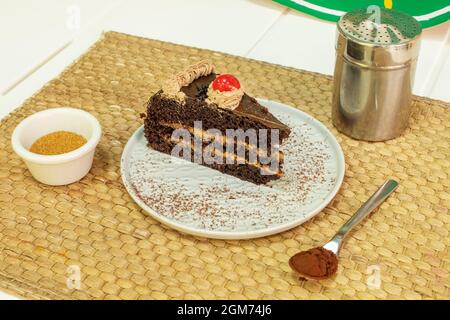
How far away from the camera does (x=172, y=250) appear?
1.39 meters

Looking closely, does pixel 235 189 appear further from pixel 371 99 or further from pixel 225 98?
pixel 371 99

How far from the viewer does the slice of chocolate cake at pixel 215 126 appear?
159cm

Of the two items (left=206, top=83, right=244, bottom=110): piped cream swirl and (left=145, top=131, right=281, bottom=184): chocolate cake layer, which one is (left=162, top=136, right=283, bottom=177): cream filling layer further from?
(left=206, top=83, right=244, bottom=110): piped cream swirl

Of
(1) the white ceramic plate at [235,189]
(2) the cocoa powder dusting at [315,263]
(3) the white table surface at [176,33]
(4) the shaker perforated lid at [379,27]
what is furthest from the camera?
(3) the white table surface at [176,33]

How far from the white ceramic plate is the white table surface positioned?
1.48 ft

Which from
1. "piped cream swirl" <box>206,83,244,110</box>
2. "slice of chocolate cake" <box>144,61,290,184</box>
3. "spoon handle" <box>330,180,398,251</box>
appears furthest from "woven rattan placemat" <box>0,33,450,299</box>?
"piped cream swirl" <box>206,83,244,110</box>

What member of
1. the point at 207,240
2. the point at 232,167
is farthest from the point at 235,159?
the point at 207,240

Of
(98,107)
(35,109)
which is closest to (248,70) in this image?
(98,107)

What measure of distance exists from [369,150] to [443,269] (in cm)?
42

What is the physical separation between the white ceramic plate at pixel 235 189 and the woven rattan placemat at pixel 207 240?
4 centimetres

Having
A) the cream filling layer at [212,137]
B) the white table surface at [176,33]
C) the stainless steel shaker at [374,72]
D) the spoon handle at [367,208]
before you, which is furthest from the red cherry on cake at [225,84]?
the white table surface at [176,33]

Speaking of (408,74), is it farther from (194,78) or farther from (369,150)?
(194,78)

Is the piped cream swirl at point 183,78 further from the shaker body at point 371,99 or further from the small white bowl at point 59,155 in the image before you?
the shaker body at point 371,99

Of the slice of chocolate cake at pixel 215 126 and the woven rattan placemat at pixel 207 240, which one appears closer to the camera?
the woven rattan placemat at pixel 207 240
